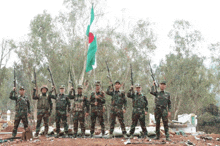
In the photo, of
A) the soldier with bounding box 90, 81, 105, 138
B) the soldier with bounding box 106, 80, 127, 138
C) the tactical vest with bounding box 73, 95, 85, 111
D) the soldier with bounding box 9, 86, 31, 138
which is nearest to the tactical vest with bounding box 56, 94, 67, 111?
the tactical vest with bounding box 73, 95, 85, 111

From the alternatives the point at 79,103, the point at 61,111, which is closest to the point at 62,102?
the point at 61,111

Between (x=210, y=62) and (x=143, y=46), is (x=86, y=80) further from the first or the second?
(x=210, y=62)

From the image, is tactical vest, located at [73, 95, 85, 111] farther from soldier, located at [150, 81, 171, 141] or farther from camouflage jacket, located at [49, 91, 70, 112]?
soldier, located at [150, 81, 171, 141]

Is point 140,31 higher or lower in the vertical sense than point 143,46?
higher

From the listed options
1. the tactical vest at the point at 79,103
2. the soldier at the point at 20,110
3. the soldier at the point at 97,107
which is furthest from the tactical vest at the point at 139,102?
the soldier at the point at 20,110

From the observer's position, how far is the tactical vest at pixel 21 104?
914cm

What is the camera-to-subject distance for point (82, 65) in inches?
953

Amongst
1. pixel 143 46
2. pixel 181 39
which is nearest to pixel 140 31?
pixel 143 46

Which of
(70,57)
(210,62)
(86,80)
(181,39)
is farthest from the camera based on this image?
(210,62)

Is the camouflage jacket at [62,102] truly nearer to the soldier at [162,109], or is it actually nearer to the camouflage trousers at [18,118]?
the camouflage trousers at [18,118]

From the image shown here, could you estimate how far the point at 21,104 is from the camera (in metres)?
9.20

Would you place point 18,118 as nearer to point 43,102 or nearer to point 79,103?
point 43,102

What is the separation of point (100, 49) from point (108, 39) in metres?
1.37

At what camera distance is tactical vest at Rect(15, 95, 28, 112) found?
914 cm
